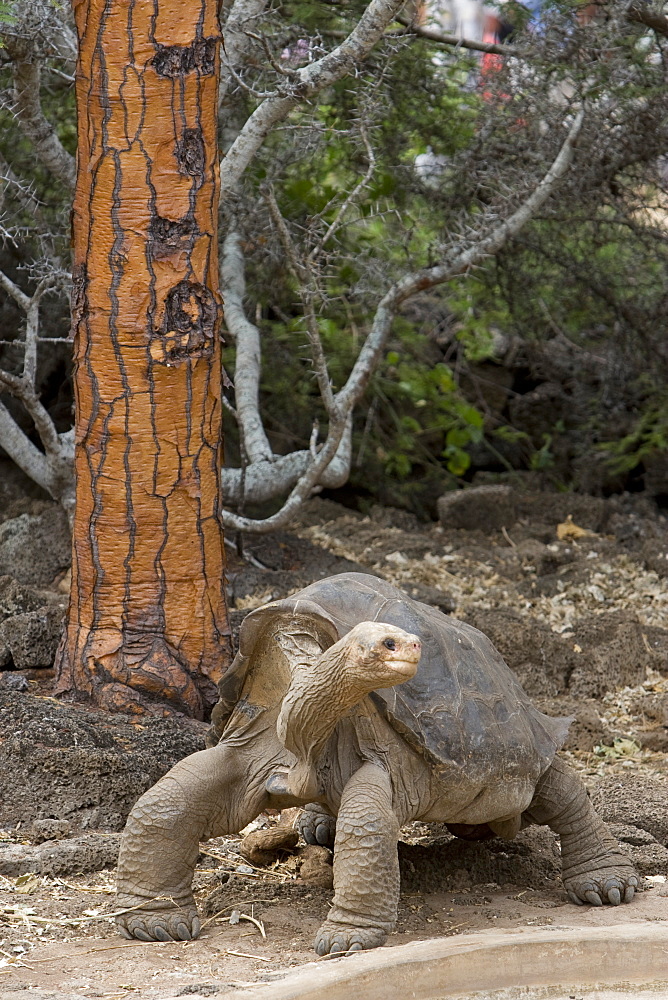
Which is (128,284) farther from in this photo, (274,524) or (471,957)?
(471,957)

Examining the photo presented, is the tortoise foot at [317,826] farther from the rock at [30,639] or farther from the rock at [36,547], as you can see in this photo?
the rock at [36,547]

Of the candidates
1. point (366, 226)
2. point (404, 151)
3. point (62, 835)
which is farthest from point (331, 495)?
point (62, 835)

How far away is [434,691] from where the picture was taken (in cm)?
259

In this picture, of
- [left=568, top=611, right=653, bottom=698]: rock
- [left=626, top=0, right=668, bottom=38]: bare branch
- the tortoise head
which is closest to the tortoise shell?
the tortoise head

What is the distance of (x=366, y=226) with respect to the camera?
22.2 feet

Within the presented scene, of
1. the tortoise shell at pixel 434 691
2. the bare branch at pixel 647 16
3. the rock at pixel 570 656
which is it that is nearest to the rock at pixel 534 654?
the rock at pixel 570 656

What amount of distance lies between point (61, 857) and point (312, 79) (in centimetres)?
286

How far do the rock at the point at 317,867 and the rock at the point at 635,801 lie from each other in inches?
35.2

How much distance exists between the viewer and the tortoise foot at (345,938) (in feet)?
7.55

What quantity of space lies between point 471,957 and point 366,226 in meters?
5.22

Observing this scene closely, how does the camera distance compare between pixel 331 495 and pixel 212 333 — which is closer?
pixel 212 333

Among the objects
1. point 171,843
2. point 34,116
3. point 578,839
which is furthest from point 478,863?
point 34,116

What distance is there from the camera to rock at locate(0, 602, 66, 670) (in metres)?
4.02

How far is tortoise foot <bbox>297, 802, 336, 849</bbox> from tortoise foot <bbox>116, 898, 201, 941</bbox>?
57cm
